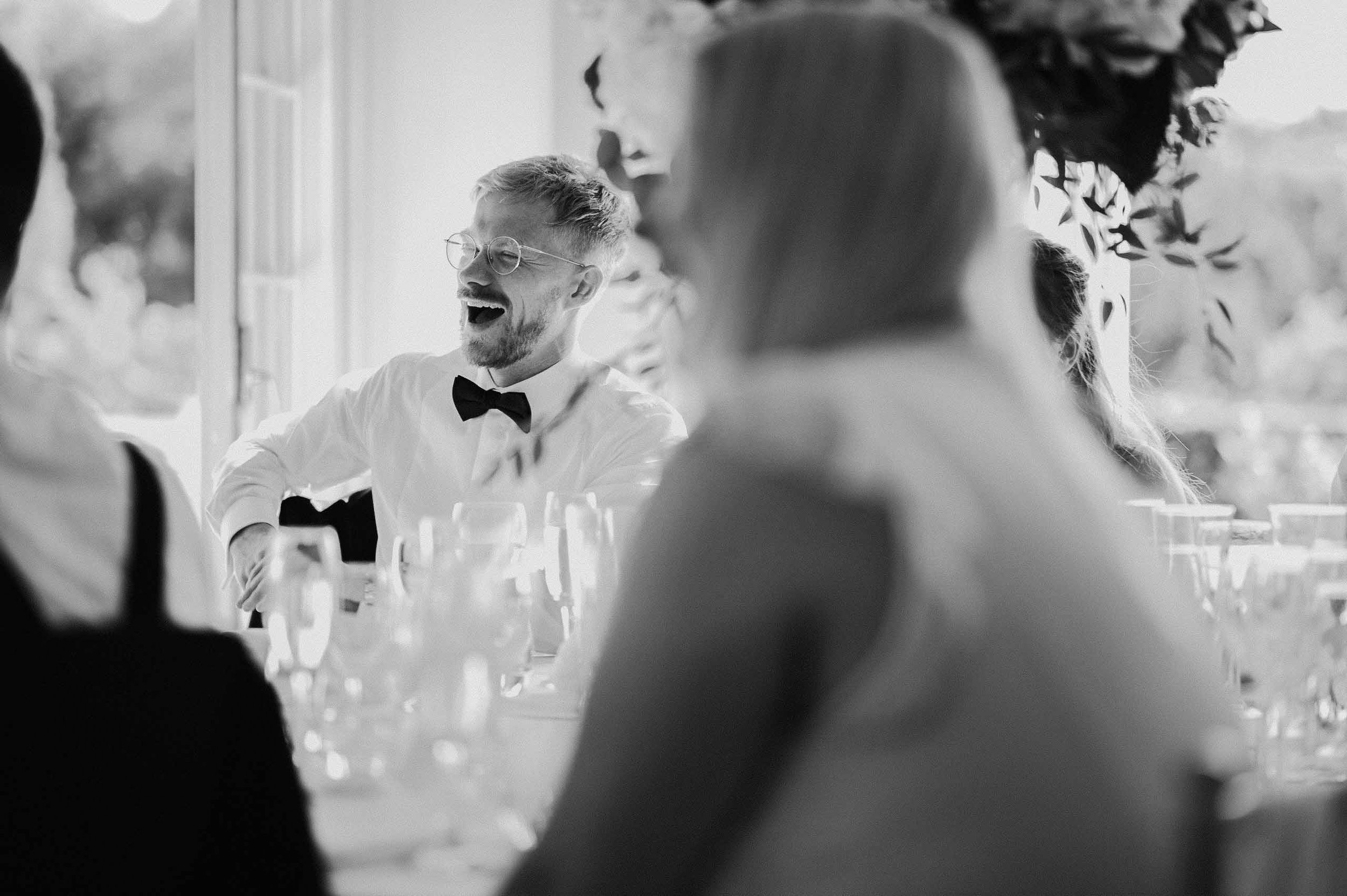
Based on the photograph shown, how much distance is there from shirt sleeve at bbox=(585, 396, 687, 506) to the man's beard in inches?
10.7

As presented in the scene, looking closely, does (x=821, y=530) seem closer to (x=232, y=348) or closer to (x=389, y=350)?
(x=232, y=348)

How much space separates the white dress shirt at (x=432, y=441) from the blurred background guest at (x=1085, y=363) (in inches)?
32.3

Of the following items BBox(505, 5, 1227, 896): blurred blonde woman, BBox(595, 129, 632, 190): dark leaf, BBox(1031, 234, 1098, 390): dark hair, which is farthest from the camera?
BBox(1031, 234, 1098, 390): dark hair

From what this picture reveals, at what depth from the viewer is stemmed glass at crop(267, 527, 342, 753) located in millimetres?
1705

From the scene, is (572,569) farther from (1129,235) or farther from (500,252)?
(500,252)

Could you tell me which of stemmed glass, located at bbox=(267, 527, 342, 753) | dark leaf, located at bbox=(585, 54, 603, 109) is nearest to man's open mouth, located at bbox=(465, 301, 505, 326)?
stemmed glass, located at bbox=(267, 527, 342, 753)

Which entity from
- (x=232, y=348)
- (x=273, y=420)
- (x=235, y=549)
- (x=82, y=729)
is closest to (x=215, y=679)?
(x=82, y=729)

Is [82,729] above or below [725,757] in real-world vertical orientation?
below

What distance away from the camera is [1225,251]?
1.69m

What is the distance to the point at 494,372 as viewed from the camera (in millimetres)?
3643

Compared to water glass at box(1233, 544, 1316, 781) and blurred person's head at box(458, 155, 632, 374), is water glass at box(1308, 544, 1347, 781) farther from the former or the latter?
blurred person's head at box(458, 155, 632, 374)

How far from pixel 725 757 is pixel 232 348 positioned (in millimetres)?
3960

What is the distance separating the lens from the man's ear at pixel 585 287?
360 centimetres

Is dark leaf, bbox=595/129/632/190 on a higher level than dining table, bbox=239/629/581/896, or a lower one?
higher
